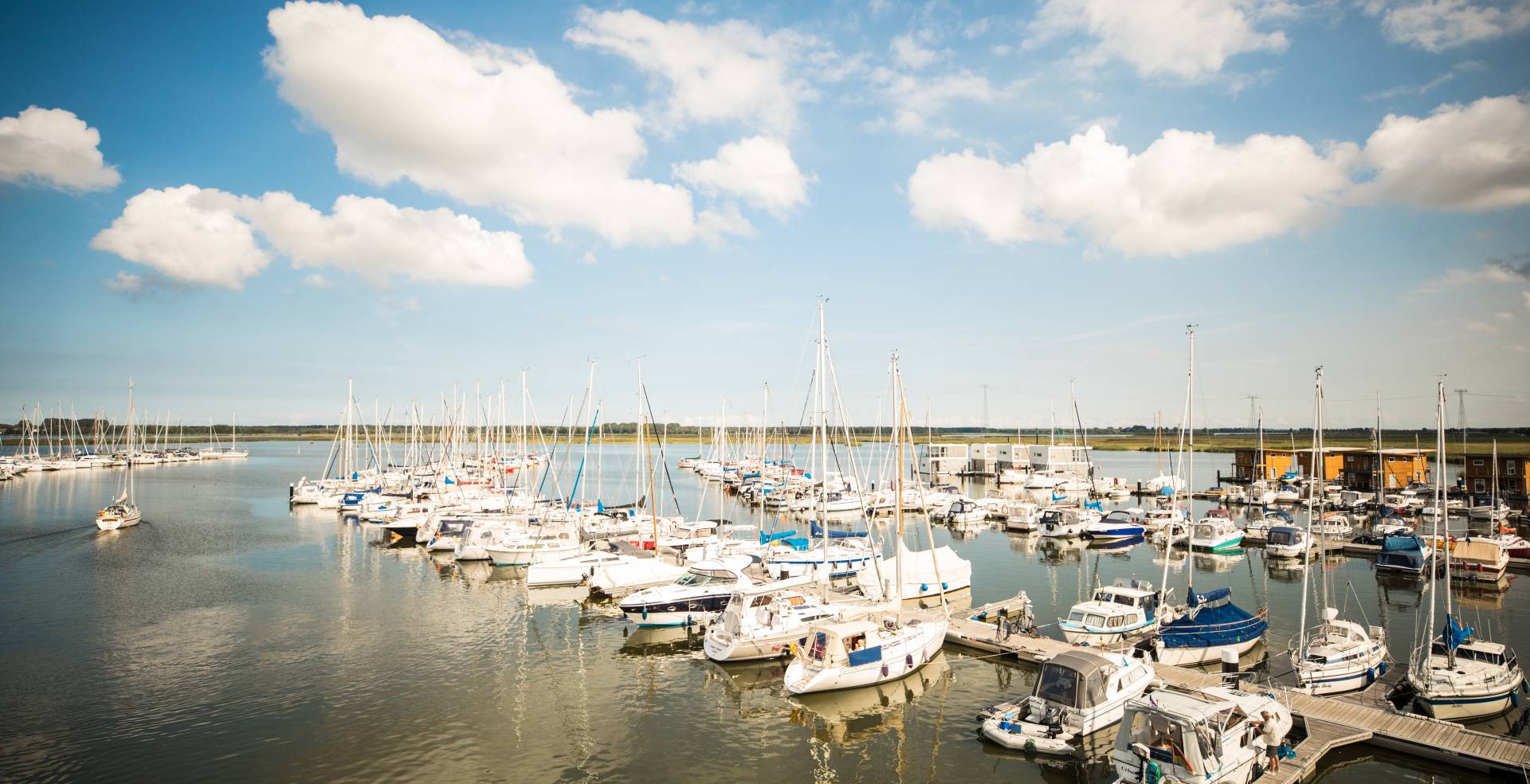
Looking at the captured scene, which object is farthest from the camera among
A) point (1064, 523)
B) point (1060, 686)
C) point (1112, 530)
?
point (1064, 523)

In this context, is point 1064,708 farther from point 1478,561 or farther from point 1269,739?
point 1478,561

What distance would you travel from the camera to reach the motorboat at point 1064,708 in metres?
20.1

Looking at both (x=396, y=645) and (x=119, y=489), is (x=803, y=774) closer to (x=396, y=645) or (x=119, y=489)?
(x=396, y=645)

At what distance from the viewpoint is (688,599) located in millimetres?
33500

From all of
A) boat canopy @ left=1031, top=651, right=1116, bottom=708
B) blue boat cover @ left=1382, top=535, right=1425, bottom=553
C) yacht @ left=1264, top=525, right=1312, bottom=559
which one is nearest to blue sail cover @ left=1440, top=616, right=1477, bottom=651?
boat canopy @ left=1031, top=651, right=1116, bottom=708

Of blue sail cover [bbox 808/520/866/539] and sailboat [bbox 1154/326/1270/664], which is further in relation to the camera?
blue sail cover [bbox 808/520/866/539]

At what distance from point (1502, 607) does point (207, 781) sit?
174ft

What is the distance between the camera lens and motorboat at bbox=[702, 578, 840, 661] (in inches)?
1105

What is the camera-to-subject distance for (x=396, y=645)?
30.5 m

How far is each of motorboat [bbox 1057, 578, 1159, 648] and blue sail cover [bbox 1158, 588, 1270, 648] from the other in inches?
43.5

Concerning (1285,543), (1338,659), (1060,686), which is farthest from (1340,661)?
(1285,543)

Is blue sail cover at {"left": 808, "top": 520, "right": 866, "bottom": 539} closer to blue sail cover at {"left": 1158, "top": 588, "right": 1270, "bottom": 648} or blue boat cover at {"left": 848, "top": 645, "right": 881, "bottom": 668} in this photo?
blue boat cover at {"left": 848, "top": 645, "right": 881, "bottom": 668}

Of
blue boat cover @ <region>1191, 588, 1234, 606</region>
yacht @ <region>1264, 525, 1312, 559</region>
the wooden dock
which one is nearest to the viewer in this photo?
the wooden dock

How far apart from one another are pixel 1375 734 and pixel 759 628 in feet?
60.7
